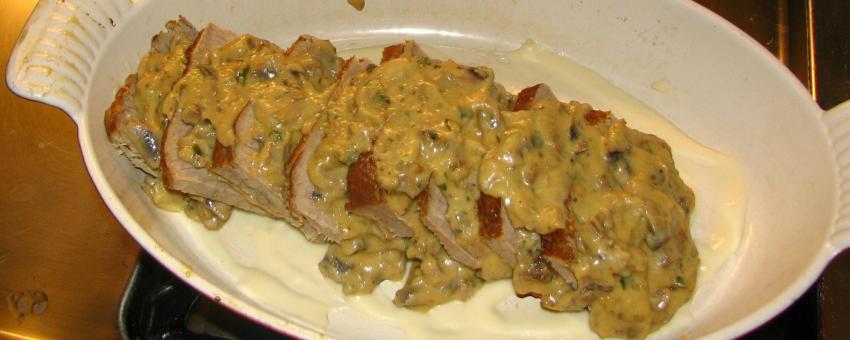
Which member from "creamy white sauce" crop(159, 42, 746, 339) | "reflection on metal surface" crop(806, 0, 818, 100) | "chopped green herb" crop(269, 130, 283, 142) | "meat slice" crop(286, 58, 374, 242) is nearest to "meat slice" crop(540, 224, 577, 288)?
"creamy white sauce" crop(159, 42, 746, 339)

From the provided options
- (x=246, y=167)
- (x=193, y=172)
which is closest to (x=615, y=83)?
(x=246, y=167)

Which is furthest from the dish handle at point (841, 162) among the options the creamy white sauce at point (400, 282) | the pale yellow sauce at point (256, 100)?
the pale yellow sauce at point (256, 100)

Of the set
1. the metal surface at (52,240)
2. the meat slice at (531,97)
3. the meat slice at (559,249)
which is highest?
the meat slice at (531,97)

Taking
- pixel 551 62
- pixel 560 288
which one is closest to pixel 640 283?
pixel 560 288

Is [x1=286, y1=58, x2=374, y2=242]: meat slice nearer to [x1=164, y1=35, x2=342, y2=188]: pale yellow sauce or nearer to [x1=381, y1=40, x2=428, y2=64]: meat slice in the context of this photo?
[x1=164, y1=35, x2=342, y2=188]: pale yellow sauce

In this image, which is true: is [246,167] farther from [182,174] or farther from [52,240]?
[52,240]

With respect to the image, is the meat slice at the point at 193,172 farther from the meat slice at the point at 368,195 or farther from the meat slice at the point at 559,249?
the meat slice at the point at 559,249
